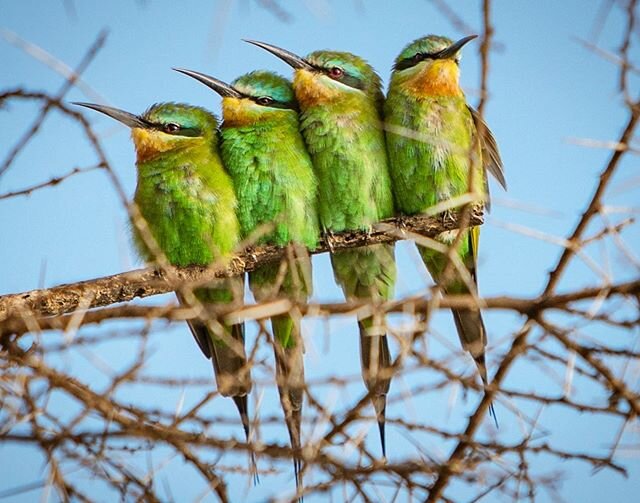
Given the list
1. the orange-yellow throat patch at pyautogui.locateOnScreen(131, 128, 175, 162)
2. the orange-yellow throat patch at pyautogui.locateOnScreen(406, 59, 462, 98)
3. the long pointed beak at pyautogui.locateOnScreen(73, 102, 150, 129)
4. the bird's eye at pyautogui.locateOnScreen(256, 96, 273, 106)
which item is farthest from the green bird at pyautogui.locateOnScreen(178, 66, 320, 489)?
the orange-yellow throat patch at pyautogui.locateOnScreen(406, 59, 462, 98)

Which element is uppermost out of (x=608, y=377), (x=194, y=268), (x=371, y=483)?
(x=194, y=268)

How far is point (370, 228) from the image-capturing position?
3613 mm

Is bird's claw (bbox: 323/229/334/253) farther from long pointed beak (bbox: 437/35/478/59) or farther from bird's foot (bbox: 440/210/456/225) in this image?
long pointed beak (bbox: 437/35/478/59)

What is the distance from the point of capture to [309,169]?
376 cm

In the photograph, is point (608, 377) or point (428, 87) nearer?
point (608, 377)

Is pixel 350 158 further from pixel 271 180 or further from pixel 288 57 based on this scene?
pixel 288 57

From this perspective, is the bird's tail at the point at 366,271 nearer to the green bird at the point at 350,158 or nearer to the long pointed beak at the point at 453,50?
the green bird at the point at 350,158

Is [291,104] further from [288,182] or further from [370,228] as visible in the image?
[370,228]

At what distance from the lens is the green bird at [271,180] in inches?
144

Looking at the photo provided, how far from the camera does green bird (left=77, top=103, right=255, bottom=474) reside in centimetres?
363

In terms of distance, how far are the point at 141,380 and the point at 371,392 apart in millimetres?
485

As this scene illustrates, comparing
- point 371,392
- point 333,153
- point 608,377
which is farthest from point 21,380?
point 333,153

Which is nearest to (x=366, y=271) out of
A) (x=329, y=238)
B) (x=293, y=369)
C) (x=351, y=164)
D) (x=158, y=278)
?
(x=329, y=238)

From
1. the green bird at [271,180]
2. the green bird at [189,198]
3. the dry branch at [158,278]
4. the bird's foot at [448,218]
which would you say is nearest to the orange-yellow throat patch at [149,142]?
the green bird at [189,198]
